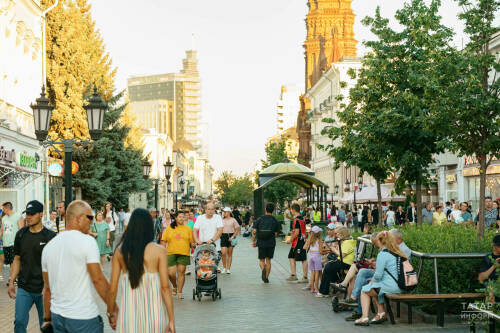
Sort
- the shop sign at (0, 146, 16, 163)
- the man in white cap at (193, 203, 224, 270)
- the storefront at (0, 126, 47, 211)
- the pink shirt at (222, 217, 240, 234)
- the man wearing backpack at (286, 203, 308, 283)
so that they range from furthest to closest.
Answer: the storefront at (0, 126, 47, 211)
the shop sign at (0, 146, 16, 163)
the pink shirt at (222, 217, 240, 234)
the man wearing backpack at (286, 203, 308, 283)
the man in white cap at (193, 203, 224, 270)

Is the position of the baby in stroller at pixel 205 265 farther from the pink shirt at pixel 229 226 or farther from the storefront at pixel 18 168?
the storefront at pixel 18 168

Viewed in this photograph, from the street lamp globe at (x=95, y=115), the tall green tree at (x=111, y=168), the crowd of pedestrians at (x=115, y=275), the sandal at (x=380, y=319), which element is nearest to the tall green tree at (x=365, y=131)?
the crowd of pedestrians at (x=115, y=275)

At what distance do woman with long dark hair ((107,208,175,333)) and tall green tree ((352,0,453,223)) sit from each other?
14160mm

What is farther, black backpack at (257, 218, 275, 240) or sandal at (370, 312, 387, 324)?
black backpack at (257, 218, 275, 240)

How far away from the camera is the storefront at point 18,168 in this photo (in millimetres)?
27391

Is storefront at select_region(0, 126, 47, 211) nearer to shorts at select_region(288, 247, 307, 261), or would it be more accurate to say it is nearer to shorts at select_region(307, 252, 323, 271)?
shorts at select_region(288, 247, 307, 261)

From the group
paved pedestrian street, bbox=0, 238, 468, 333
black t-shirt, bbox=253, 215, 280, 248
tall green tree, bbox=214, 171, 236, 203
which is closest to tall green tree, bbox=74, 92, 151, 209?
black t-shirt, bbox=253, 215, 280, 248

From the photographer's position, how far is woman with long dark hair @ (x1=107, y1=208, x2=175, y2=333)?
6238mm

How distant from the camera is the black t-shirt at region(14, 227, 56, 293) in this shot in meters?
7.84

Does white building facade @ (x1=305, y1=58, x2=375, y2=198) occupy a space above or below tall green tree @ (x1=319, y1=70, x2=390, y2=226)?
above

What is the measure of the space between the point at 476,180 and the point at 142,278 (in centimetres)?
3828

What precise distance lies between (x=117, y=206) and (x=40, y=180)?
9570 millimetres

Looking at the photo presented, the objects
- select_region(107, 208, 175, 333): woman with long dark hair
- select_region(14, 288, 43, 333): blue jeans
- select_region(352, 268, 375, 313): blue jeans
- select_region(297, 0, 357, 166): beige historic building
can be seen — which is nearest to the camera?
select_region(107, 208, 175, 333): woman with long dark hair

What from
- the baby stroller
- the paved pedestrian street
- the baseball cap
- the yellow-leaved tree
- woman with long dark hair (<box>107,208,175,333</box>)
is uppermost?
the yellow-leaved tree
